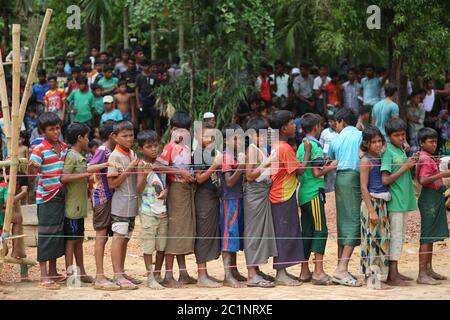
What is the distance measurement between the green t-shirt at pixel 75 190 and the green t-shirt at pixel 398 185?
2781 mm

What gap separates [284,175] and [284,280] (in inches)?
38.5

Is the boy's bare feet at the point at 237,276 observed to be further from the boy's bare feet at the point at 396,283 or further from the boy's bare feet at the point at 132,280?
the boy's bare feet at the point at 396,283

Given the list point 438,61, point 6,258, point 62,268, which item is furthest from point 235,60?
point 6,258

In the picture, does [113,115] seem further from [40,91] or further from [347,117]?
[347,117]

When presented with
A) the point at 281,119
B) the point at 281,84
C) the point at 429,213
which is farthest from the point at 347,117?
the point at 281,84

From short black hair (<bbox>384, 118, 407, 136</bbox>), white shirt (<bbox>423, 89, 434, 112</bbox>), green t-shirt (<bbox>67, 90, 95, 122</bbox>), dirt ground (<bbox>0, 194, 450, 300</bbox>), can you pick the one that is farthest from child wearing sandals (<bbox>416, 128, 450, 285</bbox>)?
green t-shirt (<bbox>67, 90, 95, 122</bbox>)

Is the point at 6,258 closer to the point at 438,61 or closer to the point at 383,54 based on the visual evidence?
the point at 438,61

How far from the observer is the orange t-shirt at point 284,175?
836cm

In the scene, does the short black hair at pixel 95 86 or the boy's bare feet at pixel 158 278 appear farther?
the short black hair at pixel 95 86

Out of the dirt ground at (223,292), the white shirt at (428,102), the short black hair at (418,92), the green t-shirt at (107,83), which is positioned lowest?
the dirt ground at (223,292)

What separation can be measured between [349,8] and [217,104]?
2.82 metres

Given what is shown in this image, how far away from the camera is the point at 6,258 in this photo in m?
8.00

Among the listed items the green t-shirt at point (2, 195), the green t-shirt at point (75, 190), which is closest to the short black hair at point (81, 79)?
the green t-shirt at point (2, 195)

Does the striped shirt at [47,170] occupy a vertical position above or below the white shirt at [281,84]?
below
